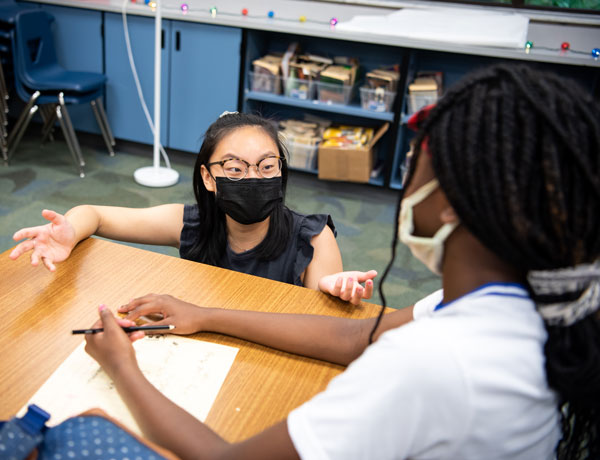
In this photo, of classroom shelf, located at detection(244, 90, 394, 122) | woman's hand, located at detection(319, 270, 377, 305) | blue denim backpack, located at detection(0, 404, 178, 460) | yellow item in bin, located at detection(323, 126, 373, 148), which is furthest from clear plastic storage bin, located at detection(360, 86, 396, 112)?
blue denim backpack, located at detection(0, 404, 178, 460)

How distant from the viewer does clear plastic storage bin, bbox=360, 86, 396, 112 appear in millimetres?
3357

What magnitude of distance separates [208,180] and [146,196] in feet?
6.29

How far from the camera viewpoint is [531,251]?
583 mm

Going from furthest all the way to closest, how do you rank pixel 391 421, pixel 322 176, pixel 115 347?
pixel 322 176
pixel 115 347
pixel 391 421

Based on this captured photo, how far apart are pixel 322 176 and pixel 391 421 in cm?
303

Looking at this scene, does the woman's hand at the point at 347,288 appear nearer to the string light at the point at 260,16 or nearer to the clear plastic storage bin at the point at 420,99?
the clear plastic storage bin at the point at 420,99

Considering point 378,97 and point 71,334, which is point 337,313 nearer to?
point 71,334

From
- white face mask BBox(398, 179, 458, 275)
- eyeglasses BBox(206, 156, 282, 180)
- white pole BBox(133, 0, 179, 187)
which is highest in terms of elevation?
white face mask BBox(398, 179, 458, 275)

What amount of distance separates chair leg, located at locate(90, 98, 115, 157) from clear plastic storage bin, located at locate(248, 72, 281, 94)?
3.44 ft

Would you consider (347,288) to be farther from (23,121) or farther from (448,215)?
(23,121)

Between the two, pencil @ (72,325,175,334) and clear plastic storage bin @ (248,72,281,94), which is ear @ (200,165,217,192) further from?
clear plastic storage bin @ (248,72,281,94)

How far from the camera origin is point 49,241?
120cm

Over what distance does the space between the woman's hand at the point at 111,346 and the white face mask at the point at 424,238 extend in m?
0.47

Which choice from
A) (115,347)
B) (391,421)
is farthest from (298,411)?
(115,347)
